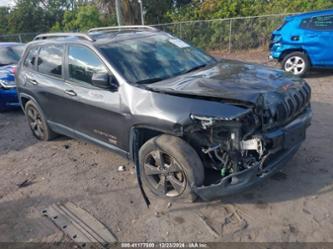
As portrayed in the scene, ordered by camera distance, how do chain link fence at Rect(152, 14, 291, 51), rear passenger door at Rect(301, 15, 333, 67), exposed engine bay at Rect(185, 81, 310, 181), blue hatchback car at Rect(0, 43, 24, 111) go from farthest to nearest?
chain link fence at Rect(152, 14, 291, 51) → rear passenger door at Rect(301, 15, 333, 67) → blue hatchback car at Rect(0, 43, 24, 111) → exposed engine bay at Rect(185, 81, 310, 181)

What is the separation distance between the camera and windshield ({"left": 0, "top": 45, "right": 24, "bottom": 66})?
8.10 m

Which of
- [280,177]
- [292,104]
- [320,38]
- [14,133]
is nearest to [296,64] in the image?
[320,38]

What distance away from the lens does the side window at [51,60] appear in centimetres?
457

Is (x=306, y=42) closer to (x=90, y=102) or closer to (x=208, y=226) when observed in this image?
(x=90, y=102)

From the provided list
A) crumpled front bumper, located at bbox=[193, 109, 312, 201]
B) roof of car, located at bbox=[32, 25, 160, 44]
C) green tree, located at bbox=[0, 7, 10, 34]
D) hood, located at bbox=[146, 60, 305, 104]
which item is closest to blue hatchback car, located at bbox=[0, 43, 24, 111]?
roof of car, located at bbox=[32, 25, 160, 44]

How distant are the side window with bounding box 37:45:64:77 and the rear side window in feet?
21.0

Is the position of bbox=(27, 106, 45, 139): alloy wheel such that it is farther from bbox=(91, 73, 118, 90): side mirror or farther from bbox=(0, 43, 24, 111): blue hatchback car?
bbox=(91, 73, 118, 90): side mirror

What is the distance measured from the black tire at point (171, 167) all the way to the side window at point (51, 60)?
204 cm

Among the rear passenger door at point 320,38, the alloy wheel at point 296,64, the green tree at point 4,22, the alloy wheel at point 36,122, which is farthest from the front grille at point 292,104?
the green tree at point 4,22

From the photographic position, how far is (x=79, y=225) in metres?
3.30

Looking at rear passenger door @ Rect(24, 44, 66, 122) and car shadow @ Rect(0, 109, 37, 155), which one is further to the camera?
car shadow @ Rect(0, 109, 37, 155)

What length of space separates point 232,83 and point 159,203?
62.0 inches

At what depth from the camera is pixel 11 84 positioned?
283 inches

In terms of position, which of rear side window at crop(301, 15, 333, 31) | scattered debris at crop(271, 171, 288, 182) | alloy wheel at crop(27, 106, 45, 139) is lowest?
scattered debris at crop(271, 171, 288, 182)
